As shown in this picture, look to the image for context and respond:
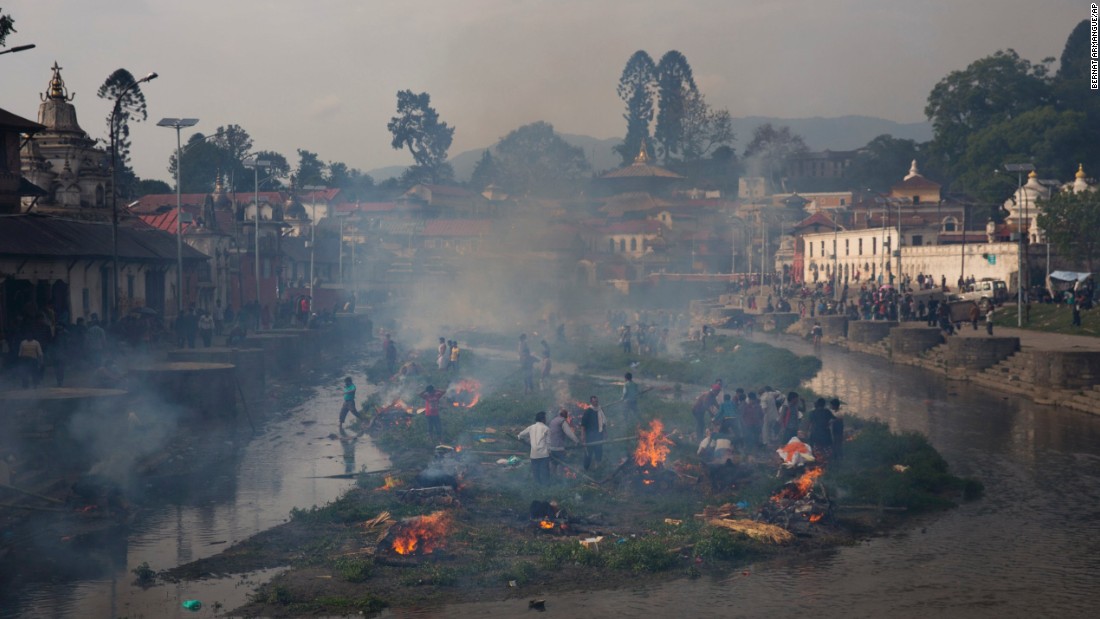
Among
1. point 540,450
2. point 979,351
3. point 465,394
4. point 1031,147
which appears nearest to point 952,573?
point 540,450

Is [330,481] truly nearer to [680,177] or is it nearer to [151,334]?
[151,334]

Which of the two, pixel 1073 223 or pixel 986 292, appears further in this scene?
pixel 986 292

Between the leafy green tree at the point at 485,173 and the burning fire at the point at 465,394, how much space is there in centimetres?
10780

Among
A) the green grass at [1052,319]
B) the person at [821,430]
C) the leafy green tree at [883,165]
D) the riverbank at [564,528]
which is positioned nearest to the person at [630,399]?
the riverbank at [564,528]

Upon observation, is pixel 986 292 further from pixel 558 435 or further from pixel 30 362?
pixel 30 362

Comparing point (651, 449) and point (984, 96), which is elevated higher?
point (984, 96)

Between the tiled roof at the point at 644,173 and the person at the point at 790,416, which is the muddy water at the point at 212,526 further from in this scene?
the tiled roof at the point at 644,173

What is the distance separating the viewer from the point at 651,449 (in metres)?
18.8

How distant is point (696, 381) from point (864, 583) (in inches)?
907

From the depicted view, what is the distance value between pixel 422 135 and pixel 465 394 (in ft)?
363

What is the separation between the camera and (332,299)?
69250mm

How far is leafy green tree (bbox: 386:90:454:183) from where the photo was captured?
133375 mm

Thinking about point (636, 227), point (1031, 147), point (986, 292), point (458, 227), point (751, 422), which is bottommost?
point (751, 422)

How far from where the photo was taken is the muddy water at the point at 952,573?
12.5 metres
